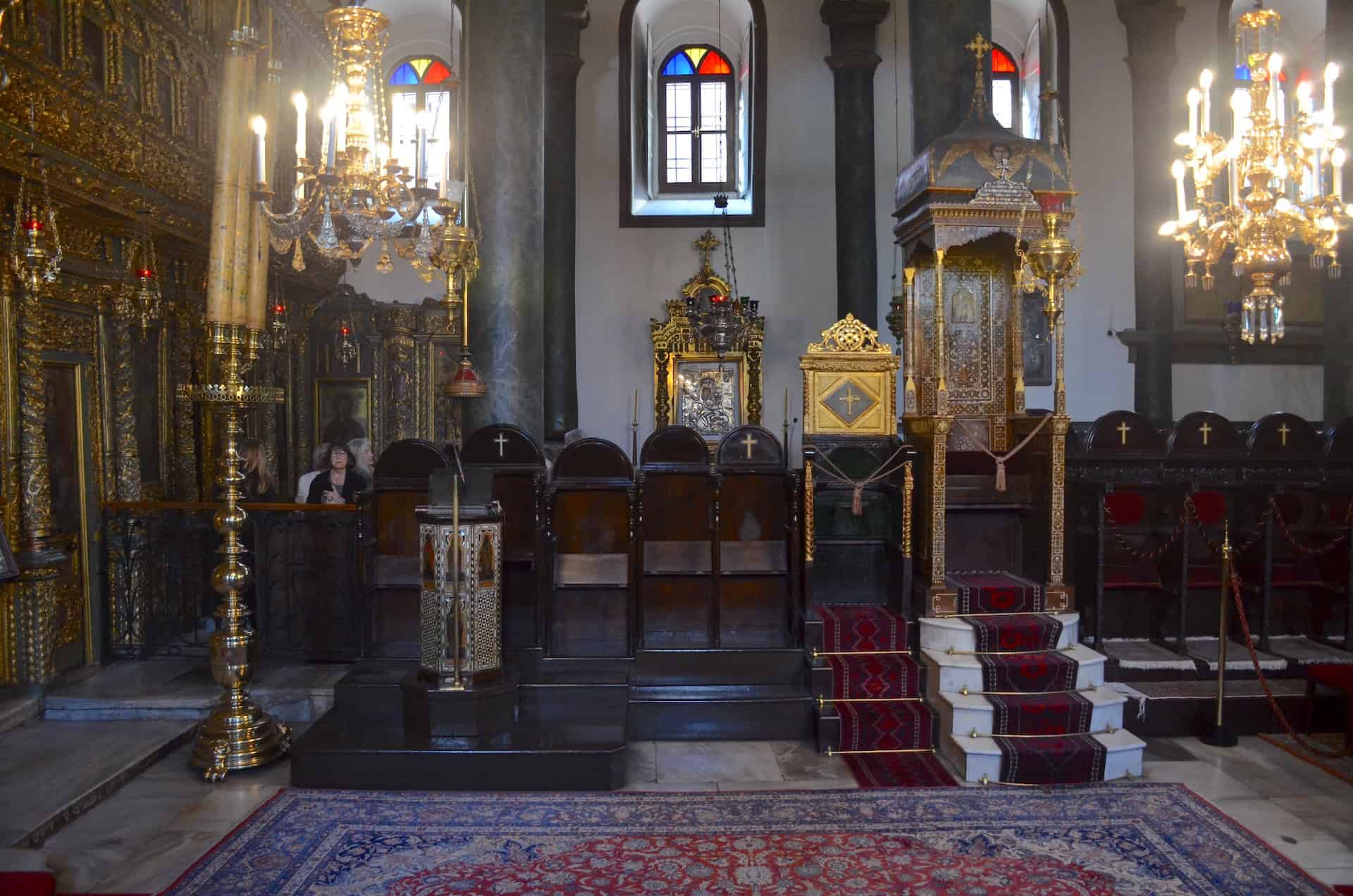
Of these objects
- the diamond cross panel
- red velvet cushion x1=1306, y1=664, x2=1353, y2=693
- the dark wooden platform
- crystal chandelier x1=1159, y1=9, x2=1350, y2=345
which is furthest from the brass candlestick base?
crystal chandelier x1=1159, y1=9, x2=1350, y2=345

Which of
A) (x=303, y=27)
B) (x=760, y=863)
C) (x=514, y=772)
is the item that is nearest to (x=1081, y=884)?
(x=760, y=863)

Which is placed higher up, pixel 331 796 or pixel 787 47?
pixel 787 47

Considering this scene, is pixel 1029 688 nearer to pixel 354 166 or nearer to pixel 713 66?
pixel 354 166

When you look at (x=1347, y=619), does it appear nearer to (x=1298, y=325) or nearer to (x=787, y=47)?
(x=1298, y=325)

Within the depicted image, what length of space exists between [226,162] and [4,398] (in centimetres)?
211

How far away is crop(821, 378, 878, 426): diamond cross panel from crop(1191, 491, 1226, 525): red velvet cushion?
2.38 metres

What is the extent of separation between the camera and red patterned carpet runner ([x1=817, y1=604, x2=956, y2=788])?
5129mm

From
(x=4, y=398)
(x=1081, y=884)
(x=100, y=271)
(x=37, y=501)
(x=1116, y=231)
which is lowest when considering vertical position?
(x=1081, y=884)

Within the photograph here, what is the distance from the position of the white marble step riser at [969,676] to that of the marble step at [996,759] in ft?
1.42

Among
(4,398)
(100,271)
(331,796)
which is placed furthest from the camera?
(100,271)

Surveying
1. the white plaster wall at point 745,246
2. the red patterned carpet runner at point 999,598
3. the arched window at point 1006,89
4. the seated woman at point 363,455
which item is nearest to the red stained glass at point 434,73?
the white plaster wall at point 745,246

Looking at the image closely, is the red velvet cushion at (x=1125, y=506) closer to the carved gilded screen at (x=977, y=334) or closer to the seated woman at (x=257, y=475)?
the carved gilded screen at (x=977, y=334)

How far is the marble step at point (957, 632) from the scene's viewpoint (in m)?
5.73

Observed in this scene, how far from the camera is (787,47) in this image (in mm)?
14336
